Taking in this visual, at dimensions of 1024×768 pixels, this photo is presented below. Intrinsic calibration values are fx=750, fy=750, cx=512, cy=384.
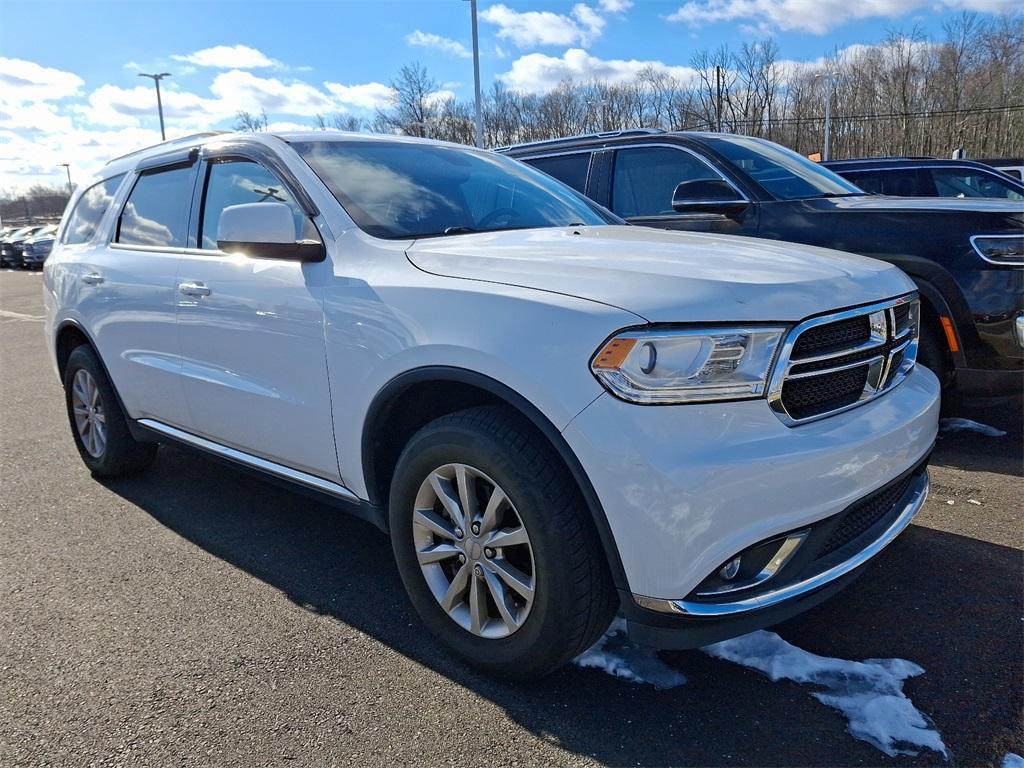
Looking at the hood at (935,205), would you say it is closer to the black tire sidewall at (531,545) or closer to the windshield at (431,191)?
the windshield at (431,191)

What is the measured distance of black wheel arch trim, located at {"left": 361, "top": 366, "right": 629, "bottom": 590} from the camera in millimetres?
1969

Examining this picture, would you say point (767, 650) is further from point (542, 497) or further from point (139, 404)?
point (139, 404)

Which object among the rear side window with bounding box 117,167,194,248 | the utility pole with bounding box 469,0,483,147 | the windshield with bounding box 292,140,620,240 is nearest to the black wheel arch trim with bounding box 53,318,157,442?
the rear side window with bounding box 117,167,194,248

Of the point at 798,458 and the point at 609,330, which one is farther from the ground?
the point at 609,330

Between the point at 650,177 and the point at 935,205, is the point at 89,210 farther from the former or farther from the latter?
the point at 935,205

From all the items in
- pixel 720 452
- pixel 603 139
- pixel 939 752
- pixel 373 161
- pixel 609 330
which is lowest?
pixel 939 752

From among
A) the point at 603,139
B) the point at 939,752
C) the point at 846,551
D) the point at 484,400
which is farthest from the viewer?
the point at 603,139

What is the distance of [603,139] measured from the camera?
5.91 meters

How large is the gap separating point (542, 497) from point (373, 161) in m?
1.81

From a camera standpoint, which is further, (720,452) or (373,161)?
(373,161)

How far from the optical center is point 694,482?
1849 millimetres

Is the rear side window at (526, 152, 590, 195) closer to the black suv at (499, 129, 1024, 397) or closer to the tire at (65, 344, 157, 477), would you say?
the black suv at (499, 129, 1024, 397)

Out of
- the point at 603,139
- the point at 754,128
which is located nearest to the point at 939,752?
the point at 603,139

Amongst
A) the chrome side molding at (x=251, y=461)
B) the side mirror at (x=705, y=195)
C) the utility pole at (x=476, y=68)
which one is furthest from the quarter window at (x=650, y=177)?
the utility pole at (x=476, y=68)
